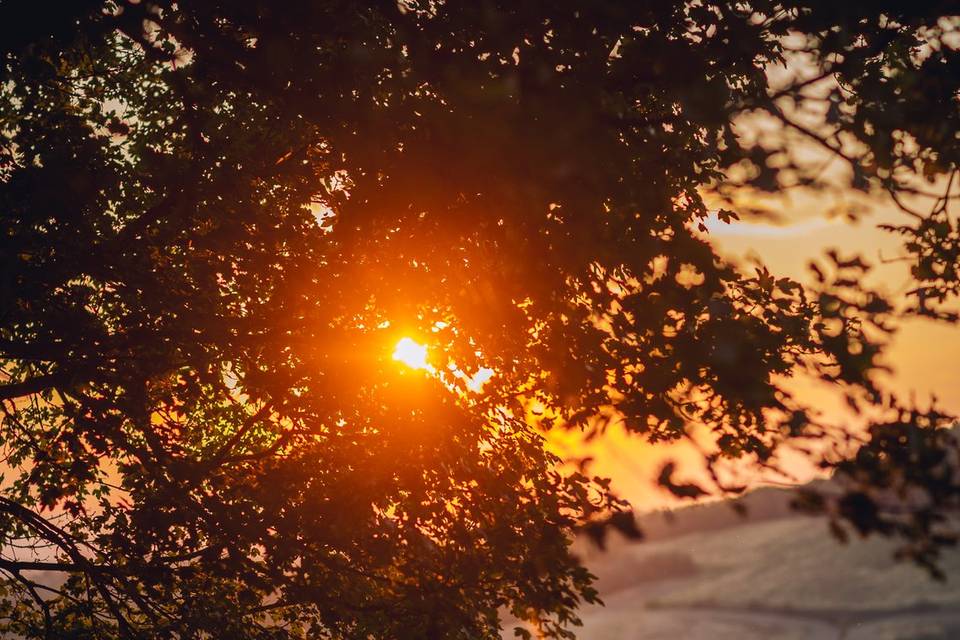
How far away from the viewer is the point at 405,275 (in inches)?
395

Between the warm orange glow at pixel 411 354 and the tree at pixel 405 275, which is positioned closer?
the tree at pixel 405 275

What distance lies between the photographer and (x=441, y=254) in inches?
379

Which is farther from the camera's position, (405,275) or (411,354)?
(411,354)

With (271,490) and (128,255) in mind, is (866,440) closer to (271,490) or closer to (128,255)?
(271,490)

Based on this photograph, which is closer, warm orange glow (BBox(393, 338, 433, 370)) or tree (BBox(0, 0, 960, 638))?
tree (BBox(0, 0, 960, 638))

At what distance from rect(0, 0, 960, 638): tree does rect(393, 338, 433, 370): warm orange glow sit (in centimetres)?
24

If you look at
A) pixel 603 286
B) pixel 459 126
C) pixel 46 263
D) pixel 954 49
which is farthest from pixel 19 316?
pixel 954 49

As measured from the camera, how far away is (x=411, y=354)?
1098cm

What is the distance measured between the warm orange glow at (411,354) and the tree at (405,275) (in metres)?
0.24

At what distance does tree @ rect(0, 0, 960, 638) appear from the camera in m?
6.81

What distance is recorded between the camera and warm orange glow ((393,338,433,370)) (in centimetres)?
1083

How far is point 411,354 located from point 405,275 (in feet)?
4.54

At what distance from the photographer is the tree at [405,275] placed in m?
6.81

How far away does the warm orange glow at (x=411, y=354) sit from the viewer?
35.5ft
